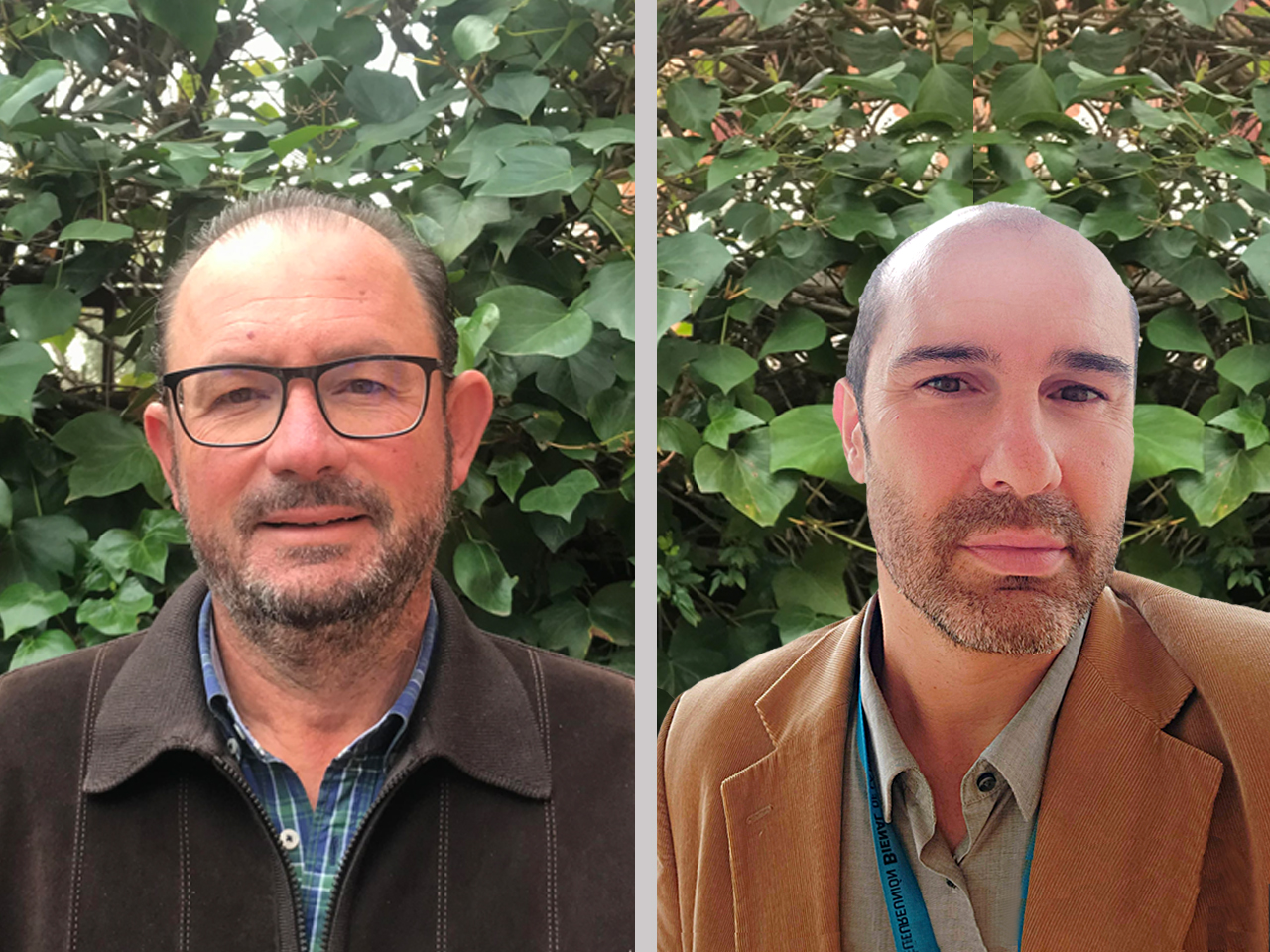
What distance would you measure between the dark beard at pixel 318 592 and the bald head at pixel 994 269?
0.50m

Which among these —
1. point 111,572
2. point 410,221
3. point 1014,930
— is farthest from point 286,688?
point 1014,930

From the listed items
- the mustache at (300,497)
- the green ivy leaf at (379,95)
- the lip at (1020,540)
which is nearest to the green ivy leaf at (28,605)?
the mustache at (300,497)

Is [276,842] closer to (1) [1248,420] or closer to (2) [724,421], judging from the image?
(2) [724,421]

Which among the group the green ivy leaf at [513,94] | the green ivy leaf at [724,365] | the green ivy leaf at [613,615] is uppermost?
the green ivy leaf at [513,94]

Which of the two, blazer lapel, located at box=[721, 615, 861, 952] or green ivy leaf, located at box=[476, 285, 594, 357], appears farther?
green ivy leaf, located at box=[476, 285, 594, 357]

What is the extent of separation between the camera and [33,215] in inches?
45.1

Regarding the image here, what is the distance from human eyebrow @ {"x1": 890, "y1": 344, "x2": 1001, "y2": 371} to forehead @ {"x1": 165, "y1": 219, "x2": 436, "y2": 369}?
475 mm

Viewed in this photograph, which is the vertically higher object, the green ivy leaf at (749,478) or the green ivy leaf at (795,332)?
the green ivy leaf at (795,332)

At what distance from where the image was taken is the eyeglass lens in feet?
3.47

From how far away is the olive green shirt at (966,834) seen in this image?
104 centimetres

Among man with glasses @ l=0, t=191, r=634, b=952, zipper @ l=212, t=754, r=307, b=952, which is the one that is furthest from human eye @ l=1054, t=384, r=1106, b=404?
zipper @ l=212, t=754, r=307, b=952

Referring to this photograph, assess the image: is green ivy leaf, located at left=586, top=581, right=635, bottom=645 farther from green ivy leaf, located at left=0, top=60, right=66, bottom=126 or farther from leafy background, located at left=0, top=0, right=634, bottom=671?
green ivy leaf, located at left=0, top=60, right=66, bottom=126

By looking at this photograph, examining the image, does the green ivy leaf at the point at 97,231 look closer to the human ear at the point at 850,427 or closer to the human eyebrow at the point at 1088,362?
the human ear at the point at 850,427

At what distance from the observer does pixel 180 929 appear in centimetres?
107
